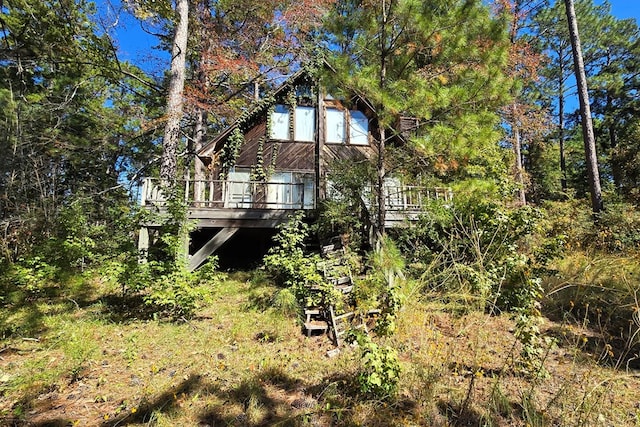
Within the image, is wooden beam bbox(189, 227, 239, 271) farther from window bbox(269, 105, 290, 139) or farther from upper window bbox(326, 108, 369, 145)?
upper window bbox(326, 108, 369, 145)

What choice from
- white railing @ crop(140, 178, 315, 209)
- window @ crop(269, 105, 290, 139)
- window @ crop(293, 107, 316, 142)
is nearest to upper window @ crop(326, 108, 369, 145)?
window @ crop(293, 107, 316, 142)

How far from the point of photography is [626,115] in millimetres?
19891

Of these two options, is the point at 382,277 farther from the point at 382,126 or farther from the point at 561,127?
the point at 561,127

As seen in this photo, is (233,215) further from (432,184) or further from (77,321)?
(432,184)

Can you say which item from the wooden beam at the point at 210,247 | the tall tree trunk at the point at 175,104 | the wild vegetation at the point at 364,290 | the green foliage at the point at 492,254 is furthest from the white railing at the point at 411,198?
the tall tree trunk at the point at 175,104

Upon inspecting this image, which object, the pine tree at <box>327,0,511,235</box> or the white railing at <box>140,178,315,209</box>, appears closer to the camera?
the pine tree at <box>327,0,511,235</box>

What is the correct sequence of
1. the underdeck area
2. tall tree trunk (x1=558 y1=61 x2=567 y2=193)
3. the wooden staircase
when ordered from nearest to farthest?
the wooden staircase → the underdeck area → tall tree trunk (x1=558 y1=61 x2=567 y2=193)

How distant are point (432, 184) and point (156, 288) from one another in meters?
5.16

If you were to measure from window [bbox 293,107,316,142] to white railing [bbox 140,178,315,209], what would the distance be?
6.73 feet

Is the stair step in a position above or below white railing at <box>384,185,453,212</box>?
below

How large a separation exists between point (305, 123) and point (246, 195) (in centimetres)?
381

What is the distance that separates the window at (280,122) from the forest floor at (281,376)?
844 centimetres

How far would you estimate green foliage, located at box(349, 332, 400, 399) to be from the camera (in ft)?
9.64

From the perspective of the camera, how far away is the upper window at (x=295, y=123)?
1250cm
